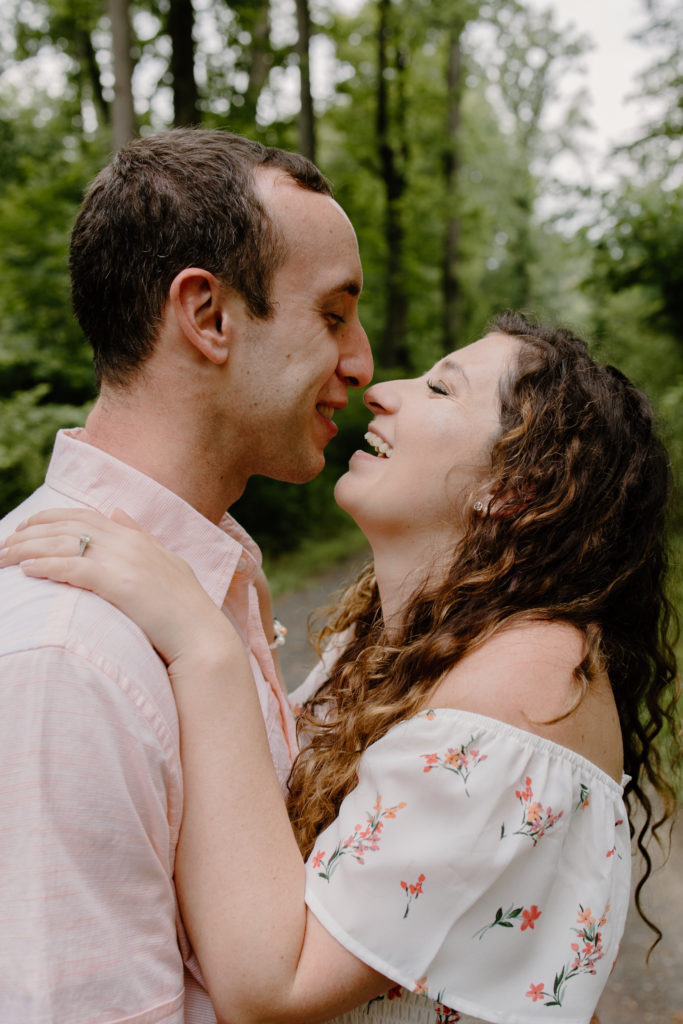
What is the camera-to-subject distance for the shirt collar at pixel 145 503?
1904 millimetres

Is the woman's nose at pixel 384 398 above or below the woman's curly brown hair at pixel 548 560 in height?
above

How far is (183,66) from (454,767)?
8.78 meters

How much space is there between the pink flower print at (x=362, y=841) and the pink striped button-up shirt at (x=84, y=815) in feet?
0.90

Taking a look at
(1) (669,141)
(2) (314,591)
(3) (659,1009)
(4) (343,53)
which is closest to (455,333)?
(4) (343,53)

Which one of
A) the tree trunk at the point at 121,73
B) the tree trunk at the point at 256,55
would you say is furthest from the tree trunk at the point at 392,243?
the tree trunk at the point at 121,73

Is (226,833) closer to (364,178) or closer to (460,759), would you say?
(460,759)

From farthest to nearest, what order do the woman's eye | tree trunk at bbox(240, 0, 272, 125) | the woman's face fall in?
tree trunk at bbox(240, 0, 272, 125) → the woman's eye → the woman's face

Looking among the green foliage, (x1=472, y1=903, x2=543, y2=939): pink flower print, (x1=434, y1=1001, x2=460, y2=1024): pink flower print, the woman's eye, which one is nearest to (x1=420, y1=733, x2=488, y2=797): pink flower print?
(x1=472, y1=903, x2=543, y2=939): pink flower print

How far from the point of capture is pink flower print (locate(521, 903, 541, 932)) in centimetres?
167

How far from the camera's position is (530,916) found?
1672mm

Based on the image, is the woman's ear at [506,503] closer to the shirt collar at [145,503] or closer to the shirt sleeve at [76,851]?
the shirt collar at [145,503]

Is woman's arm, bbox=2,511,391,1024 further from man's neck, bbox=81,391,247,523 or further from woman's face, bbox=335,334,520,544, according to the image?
woman's face, bbox=335,334,520,544

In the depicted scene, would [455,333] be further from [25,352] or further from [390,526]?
[390,526]

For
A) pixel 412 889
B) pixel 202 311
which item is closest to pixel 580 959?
pixel 412 889
